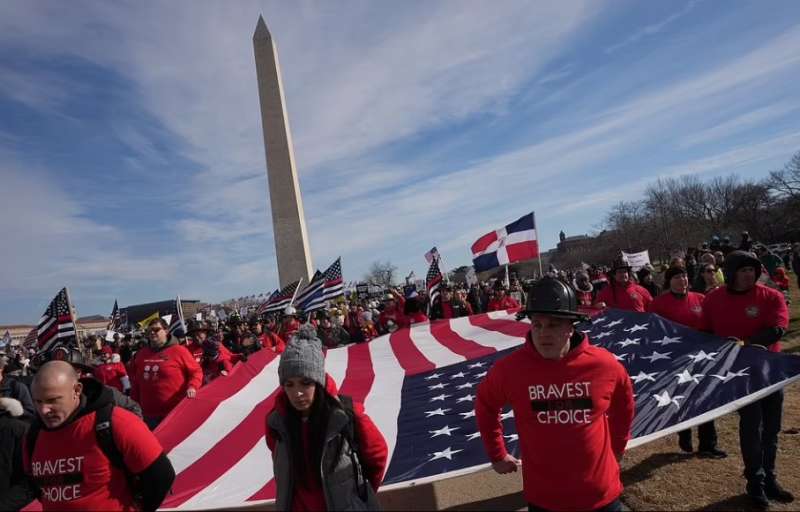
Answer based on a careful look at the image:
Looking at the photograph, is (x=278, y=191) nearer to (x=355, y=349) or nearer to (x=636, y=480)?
(x=355, y=349)

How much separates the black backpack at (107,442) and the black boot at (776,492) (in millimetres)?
3999

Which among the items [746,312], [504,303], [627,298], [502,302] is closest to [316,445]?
[746,312]

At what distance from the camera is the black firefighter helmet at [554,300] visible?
86.5 inches

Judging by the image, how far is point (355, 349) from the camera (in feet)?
25.2

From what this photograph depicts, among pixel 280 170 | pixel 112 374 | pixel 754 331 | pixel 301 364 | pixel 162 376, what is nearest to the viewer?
pixel 301 364

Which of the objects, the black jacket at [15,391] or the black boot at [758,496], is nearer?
the black boot at [758,496]

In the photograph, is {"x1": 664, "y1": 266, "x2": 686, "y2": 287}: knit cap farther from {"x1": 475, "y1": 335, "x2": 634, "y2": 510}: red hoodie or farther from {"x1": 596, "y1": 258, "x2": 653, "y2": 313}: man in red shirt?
{"x1": 475, "y1": 335, "x2": 634, "y2": 510}: red hoodie

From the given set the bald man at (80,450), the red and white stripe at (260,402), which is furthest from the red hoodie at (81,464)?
the red and white stripe at (260,402)

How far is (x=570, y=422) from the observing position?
2213 millimetres

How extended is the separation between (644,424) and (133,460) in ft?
11.0

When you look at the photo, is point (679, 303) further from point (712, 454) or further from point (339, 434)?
point (339, 434)

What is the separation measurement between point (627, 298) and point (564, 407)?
15.2 ft

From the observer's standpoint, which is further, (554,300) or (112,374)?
(112,374)

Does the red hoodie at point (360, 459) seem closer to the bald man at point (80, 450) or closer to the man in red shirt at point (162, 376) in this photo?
the bald man at point (80, 450)
